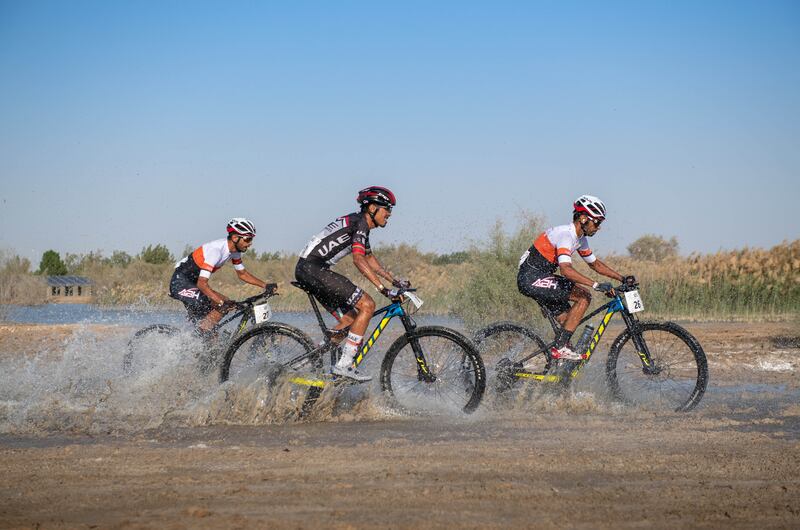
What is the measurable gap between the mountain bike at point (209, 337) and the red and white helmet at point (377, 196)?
5.19 feet

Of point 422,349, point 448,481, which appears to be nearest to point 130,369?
point 422,349

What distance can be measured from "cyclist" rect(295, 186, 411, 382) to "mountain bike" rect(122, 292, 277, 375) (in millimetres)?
744

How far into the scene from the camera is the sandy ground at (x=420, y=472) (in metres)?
5.41

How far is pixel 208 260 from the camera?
11289 mm

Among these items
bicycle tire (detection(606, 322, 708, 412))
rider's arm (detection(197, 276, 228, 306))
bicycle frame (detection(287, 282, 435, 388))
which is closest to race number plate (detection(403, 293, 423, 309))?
bicycle frame (detection(287, 282, 435, 388))

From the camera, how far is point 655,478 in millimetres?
6402

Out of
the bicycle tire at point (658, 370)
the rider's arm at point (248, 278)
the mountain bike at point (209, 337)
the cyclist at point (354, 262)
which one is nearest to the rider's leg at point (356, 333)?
the cyclist at point (354, 262)

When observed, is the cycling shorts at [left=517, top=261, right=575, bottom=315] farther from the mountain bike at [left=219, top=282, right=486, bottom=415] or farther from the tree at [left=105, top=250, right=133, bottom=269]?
the tree at [left=105, top=250, right=133, bottom=269]

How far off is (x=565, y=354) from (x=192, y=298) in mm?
4681

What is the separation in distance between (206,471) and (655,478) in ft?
10.6

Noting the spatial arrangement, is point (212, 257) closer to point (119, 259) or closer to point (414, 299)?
point (414, 299)

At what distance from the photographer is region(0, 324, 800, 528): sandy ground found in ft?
17.8

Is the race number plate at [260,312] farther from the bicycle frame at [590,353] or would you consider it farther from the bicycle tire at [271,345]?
the bicycle frame at [590,353]

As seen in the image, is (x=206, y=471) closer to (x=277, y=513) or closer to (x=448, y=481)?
(x=277, y=513)
